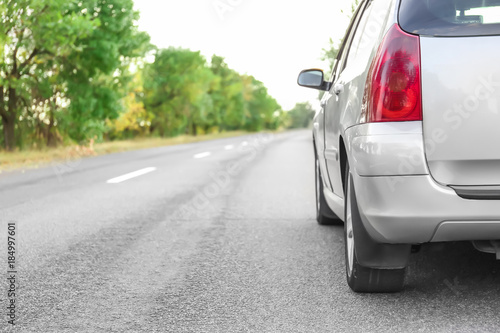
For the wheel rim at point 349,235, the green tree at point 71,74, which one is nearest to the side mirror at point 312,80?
the wheel rim at point 349,235

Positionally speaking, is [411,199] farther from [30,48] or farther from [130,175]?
[30,48]

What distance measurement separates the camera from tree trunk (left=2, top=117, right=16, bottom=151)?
21156 mm

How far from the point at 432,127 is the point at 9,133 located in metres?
20.7

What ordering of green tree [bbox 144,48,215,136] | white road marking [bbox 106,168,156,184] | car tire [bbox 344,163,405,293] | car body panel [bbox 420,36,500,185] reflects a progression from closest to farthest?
car body panel [bbox 420,36,500,185], car tire [bbox 344,163,405,293], white road marking [bbox 106,168,156,184], green tree [bbox 144,48,215,136]

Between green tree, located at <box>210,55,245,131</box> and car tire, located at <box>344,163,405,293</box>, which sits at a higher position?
green tree, located at <box>210,55,245,131</box>

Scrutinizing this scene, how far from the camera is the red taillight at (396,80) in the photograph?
9.37ft

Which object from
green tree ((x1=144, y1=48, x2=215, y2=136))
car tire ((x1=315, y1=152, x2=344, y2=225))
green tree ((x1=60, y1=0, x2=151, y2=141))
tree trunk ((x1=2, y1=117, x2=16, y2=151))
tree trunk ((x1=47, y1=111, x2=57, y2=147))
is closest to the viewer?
car tire ((x1=315, y1=152, x2=344, y2=225))

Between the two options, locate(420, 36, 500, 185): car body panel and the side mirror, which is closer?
locate(420, 36, 500, 185): car body panel

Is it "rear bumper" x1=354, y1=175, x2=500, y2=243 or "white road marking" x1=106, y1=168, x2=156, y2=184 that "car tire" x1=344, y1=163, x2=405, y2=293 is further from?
"white road marking" x1=106, y1=168, x2=156, y2=184

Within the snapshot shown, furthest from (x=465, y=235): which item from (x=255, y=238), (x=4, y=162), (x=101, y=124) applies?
(x=101, y=124)

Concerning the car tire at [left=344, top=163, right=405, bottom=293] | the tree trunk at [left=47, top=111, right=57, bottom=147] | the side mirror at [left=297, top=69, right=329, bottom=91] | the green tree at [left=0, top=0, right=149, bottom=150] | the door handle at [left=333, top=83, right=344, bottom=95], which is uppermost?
the green tree at [left=0, top=0, right=149, bottom=150]

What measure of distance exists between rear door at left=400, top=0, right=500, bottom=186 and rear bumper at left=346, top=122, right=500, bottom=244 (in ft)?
0.23

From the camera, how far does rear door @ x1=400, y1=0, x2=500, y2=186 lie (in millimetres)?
2773

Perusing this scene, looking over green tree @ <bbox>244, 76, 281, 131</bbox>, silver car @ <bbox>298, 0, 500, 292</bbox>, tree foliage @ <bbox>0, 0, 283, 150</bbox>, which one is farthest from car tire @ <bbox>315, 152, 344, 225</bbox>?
green tree @ <bbox>244, 76, 281, 131</bbox>
